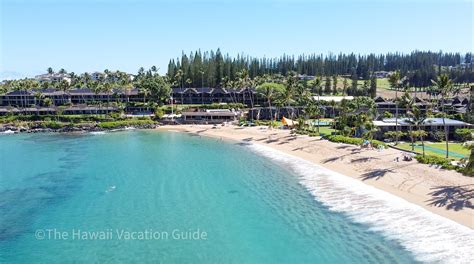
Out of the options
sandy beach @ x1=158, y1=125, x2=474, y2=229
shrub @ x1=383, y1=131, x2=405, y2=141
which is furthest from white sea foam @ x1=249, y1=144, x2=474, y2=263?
shrub @ x1=383, y1=131, x2=405, y2=141

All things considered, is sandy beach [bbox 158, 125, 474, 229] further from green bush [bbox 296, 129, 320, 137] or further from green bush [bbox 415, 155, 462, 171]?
green bush [bbox 296, 129, 320, 137]

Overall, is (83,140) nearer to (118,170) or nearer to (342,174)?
(118,170)

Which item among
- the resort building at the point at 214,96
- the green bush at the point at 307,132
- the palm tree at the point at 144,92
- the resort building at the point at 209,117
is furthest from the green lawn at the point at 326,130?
the palm tree at the point at 144,92

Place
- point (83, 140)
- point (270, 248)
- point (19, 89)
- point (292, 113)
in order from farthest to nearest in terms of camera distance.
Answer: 1. point (19, 89)
2. point (292, 113)
3. point (83, 140)
4. point (270, 248)

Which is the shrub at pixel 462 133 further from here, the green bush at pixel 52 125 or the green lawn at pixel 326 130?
the green bush at pixel 52 125

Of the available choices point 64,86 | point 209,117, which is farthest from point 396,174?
point 64,86

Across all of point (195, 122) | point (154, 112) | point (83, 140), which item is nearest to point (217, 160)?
point (83, 140)

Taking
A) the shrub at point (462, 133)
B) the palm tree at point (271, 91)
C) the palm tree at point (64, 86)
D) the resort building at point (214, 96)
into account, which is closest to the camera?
the shrub at point (462, 133)
